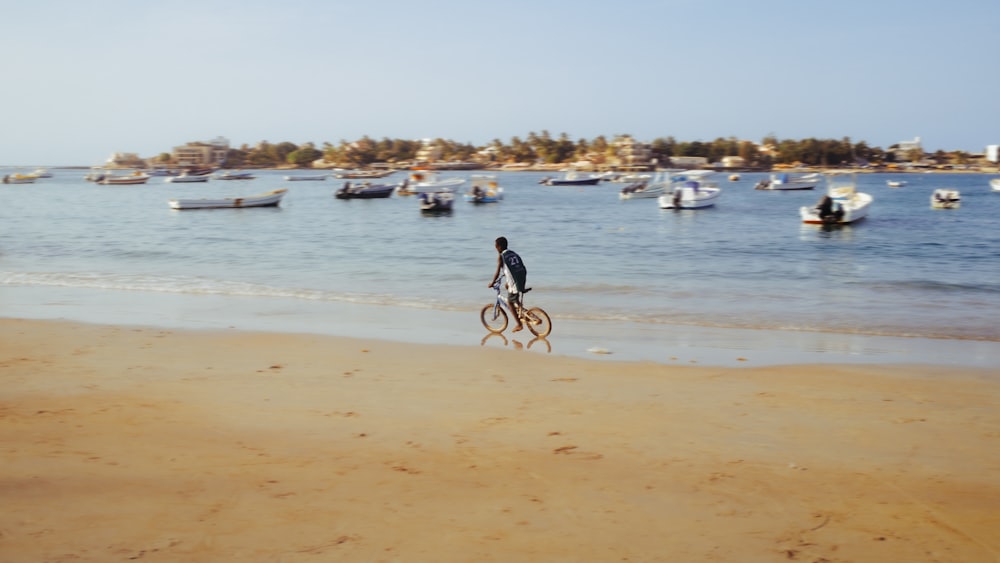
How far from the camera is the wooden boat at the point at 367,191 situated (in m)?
82.4

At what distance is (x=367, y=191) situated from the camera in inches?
3273

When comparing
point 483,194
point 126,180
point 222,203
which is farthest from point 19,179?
point 483,194

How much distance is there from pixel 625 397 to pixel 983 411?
3.92 m

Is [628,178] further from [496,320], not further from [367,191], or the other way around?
[496,320]

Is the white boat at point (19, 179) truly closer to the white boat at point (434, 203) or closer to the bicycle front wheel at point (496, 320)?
the white boat at point (434, 203)

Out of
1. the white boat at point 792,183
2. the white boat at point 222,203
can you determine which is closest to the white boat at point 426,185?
the white boat at point 222,203

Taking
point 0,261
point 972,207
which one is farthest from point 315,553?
point 972,207

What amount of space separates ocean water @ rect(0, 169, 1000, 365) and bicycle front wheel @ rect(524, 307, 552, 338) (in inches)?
10.0

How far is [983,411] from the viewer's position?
9.07 meters

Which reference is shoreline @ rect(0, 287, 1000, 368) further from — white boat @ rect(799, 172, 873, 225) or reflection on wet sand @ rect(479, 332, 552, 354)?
white boat @ rect(799, 172, 873, 225)

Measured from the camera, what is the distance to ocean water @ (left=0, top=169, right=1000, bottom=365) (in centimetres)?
1639

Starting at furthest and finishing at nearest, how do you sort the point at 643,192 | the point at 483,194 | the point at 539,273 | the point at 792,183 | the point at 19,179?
1. the point at 19,179
2. the point at 792,183
3. the point at 643,192
4. the point at 483,194
5. the point at 539,273

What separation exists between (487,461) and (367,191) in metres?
78.0

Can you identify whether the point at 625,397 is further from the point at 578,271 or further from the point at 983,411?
the point at 578,271
